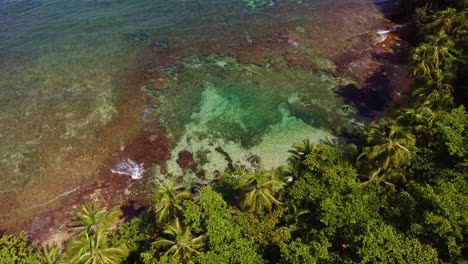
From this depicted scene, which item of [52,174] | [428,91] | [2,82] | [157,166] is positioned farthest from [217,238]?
[2,82]

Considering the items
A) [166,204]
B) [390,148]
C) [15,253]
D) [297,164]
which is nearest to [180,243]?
[166,204]

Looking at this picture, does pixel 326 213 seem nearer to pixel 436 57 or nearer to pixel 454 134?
pixel 454 134

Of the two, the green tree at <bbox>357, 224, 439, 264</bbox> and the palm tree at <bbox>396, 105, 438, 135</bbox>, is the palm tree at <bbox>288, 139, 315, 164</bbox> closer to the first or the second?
the palm tree at <bbox>396, 105, 438, 135</bbox>

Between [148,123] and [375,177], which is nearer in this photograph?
[375,177]

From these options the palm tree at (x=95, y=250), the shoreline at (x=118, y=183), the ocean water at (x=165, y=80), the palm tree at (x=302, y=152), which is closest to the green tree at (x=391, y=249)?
the palm tree at (x=302, y=152)

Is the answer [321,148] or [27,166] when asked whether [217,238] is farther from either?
[27,166]

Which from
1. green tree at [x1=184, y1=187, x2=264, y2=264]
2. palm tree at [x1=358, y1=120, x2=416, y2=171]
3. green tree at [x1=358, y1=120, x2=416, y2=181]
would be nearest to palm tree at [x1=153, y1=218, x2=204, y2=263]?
green tree at [x1=184, y1=187, x2=264, y2=264]
